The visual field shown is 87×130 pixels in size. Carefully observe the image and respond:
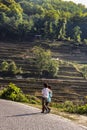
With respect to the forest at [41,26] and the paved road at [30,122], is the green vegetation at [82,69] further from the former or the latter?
the paved road at [30,122]

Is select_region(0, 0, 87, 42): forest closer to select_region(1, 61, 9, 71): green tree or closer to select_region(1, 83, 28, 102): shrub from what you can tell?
select_region(1, 61, 9, 71): green tree

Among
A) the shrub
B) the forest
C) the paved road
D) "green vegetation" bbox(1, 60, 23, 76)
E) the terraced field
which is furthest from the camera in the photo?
the forest

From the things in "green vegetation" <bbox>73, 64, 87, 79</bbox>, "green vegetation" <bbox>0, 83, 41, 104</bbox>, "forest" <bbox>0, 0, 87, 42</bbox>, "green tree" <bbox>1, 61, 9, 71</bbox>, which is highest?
"forest" <bbox>0, 0, 87, 42</bbox>

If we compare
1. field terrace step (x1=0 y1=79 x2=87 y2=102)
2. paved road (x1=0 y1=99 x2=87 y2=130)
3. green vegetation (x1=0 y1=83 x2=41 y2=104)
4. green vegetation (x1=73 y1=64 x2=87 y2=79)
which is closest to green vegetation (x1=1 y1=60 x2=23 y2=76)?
field terrace step (x1=0 y1=79 x2=87 y2=102)

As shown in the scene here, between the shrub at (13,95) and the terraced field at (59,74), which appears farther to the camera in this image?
the terraced field at (59,74)

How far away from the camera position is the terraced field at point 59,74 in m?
52.3

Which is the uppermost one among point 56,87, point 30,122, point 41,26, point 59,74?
point 41,26

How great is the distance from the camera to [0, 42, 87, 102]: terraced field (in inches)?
2060

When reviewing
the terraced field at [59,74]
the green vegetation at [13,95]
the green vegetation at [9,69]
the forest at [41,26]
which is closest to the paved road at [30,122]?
the green vegetation at [13,95]

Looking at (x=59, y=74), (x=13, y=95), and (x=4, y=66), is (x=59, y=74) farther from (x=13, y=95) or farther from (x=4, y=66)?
(x=13, y=95)

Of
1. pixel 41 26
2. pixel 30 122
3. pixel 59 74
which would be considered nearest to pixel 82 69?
pixel 59 74

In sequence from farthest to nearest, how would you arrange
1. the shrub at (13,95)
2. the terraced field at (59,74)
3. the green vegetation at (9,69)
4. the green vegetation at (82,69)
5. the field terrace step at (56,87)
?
the green vegetation at (82,69) → the green vegetation at (9,69) → the terraced field at (59,74) → the field terrace step at (56,87) → the shrub at (13,95)

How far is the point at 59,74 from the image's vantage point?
63.5m

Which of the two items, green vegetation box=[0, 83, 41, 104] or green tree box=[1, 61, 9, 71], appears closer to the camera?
green vegetation box=[0, 83, 41, 104]
